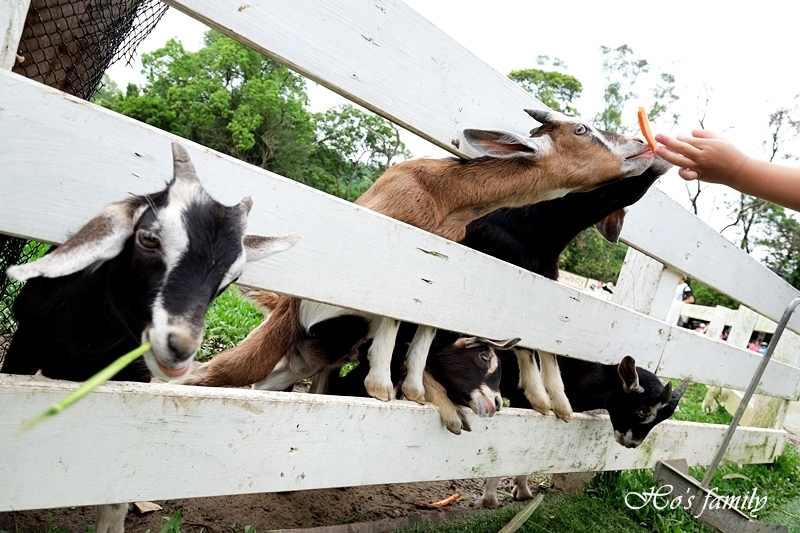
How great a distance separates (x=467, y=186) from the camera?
96.2 inches

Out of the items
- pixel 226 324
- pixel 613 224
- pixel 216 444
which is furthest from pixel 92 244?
pixel 226 324

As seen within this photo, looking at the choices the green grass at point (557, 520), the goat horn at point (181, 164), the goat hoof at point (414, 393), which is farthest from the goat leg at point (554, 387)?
the goat horn at point (181, 164)

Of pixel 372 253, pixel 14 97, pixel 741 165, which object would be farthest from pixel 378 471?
pixel 741 165

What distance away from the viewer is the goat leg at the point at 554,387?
318 cm

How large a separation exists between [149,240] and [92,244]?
0.63 feet

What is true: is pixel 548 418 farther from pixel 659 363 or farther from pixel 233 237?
pixel 233 237

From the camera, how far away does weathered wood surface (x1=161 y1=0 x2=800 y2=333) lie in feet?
5.43

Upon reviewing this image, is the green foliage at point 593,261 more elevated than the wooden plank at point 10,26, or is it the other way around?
the green foliage at point 593,261

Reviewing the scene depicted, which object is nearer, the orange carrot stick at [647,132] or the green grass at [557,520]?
the orange carrot stick at [647,132]

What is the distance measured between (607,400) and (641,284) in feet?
2.41

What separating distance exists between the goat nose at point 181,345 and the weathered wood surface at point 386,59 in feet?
2.64

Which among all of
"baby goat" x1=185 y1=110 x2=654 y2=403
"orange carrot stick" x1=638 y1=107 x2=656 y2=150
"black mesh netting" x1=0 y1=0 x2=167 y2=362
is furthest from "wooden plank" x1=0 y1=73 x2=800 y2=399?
"black mesh netting" x1=0 y1=0 x2=167 y2=362

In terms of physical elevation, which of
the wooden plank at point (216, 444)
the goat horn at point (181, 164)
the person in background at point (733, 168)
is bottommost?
the wooden plank at point (216, 444)

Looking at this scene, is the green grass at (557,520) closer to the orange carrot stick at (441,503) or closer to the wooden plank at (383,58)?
the orange carrot stick at (441,503)
